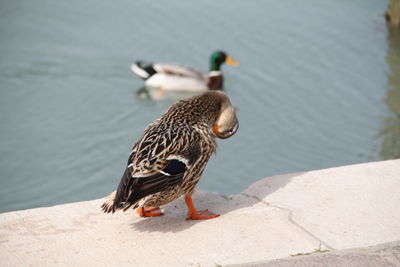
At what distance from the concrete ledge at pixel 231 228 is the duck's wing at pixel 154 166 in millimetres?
276

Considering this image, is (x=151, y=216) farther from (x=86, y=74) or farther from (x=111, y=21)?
(x=111, y=21)

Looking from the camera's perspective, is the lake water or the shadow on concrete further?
the lake water

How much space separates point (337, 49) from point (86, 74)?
5205 mm

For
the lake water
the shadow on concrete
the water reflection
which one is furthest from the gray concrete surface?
the water reflection

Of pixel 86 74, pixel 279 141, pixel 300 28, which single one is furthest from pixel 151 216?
pixel 300 28

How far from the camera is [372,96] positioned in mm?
11609

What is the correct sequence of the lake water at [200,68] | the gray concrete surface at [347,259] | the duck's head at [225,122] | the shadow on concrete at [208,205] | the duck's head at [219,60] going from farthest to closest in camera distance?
the duck's head at [219,60] → the lake water at [200,68] → the duck's head at [225,122] → the shadow on concrete at [208,205] → the gray concrete surface at [347,259]

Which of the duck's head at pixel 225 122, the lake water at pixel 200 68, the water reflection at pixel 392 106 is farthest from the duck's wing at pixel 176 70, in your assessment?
the duck's head at pixel 225 122

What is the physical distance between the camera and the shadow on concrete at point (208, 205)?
→ 14.7 ft

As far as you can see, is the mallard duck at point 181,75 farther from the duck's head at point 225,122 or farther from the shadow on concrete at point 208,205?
the shadow on concrete at point 208,205

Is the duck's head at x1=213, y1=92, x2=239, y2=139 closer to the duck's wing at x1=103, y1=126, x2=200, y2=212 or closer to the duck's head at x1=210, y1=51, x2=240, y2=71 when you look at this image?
the duck's wing at x1=103, y1=126, x2=200, y2=212

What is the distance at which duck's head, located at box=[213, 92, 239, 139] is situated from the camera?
17.2 ft

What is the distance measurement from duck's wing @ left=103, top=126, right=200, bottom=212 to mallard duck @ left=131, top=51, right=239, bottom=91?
7584 mm

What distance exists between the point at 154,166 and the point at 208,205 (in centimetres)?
80
